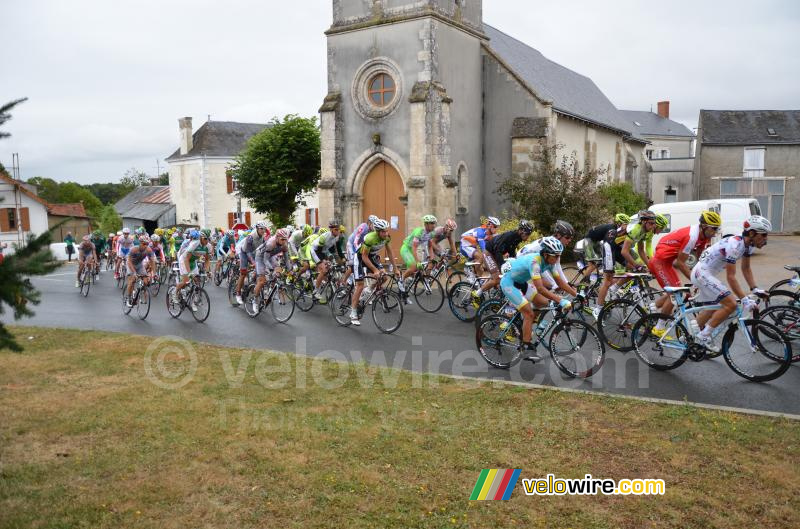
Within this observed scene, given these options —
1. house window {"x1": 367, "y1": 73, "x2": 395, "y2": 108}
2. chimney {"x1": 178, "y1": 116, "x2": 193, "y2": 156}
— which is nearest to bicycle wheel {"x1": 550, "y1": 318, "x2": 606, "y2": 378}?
house window {"x1": 367, "y1": 73, "x2": 395, "y2": 108}

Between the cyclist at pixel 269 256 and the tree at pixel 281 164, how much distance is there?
2191 cm

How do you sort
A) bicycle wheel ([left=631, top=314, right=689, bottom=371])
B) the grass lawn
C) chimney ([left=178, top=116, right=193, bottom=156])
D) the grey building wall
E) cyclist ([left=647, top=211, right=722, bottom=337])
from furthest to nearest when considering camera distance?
chimney ([left=178, top=116, right=193, bottom=156]) < the grey building wall < cyclist ([left=647, top=211, right=722, bottom=337]) < bicycle wheel ([left=631, top=314, right=689, bottom=371]) < the grass lawn

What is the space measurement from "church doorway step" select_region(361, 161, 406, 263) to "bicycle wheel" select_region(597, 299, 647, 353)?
1430cm

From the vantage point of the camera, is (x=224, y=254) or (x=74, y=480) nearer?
(x=74, y=480)

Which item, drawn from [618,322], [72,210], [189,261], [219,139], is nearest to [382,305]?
[618,322]

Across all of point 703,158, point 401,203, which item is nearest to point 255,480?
point 401,203

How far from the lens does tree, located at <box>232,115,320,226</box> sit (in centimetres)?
3547

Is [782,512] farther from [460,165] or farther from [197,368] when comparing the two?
[460,165]

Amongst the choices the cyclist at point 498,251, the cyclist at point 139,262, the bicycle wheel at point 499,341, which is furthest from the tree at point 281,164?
the bicycle wheel at point 499,341

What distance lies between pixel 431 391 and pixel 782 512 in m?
3.93

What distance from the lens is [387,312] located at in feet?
38.9

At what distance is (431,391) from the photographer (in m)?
7.83

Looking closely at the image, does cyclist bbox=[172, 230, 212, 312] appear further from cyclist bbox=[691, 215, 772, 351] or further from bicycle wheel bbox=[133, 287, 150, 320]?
cyclist bbox=[691, 215, 772, 351]

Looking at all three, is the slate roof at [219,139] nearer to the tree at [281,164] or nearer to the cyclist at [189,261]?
the tree at [281,164]
